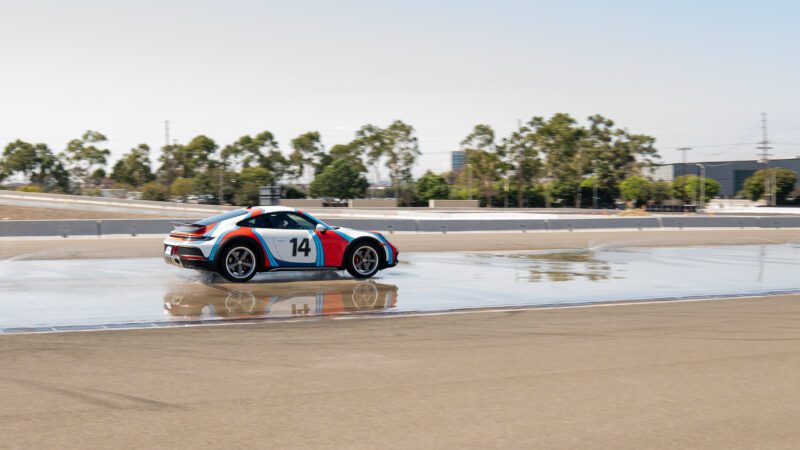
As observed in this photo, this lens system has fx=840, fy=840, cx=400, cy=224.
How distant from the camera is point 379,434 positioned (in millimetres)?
5078

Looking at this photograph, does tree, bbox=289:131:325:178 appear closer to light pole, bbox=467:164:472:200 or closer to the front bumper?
light pole, bbox=467:164:472:200

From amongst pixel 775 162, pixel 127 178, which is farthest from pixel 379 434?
pixel 775 162

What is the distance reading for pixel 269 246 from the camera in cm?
1437

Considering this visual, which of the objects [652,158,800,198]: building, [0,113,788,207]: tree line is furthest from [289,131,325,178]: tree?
[652,158,800,198]: building

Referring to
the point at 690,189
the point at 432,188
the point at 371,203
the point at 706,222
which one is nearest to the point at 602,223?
the point at 706,222

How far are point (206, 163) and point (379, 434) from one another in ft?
411

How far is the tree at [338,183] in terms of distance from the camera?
107 m

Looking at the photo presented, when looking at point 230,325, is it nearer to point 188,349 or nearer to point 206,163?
point 188,349

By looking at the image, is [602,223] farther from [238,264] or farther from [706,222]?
[238,264]

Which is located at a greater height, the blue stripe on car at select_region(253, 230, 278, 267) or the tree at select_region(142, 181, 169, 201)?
the tree at select_region(142, 181, 169, 201)

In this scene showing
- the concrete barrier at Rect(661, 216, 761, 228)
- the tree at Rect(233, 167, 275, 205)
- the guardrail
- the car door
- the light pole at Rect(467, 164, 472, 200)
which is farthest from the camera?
the tree at Rect(233, 167, 275, 205)

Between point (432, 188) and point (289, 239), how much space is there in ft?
288

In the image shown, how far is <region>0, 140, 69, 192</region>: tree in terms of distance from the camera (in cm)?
13200

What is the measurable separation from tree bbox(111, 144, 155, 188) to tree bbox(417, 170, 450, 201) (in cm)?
5175
